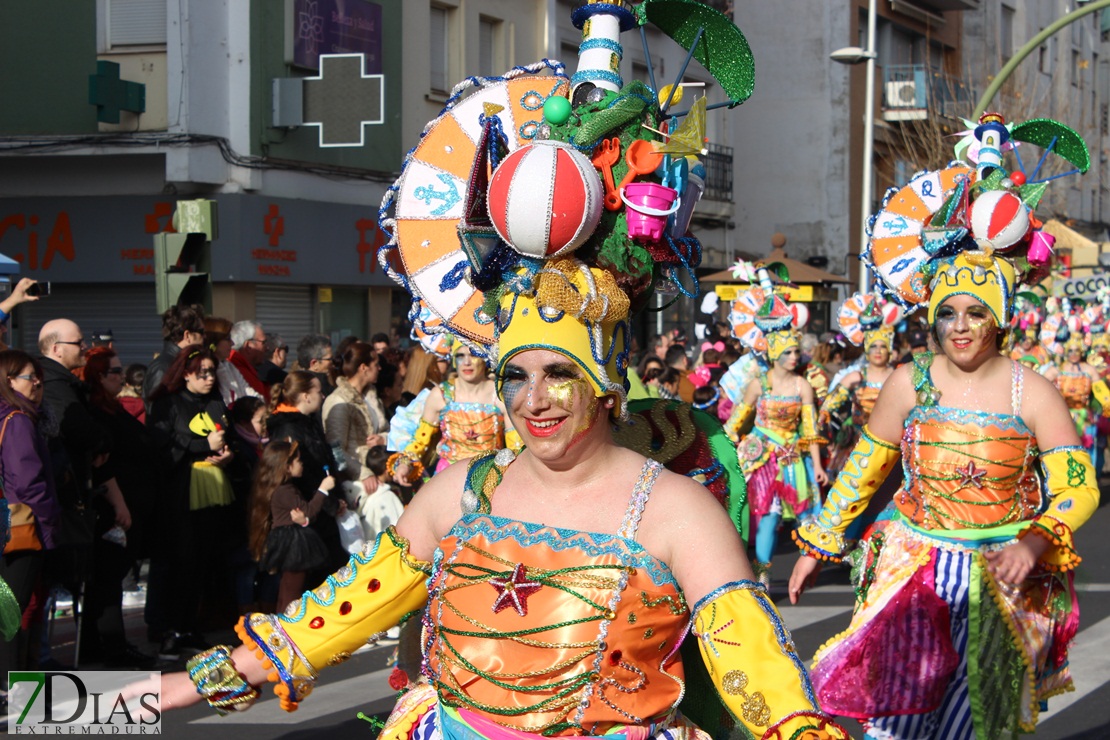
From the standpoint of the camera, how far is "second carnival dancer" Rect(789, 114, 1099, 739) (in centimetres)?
554

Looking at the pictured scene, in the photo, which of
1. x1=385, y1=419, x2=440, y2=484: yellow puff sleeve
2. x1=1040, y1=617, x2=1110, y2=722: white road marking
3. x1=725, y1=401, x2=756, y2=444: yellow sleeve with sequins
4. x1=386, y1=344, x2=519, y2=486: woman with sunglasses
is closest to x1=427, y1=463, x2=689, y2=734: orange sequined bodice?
x1=1040, y1=617, x2=1110, y2=722: white road marking

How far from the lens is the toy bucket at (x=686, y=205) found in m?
3.49

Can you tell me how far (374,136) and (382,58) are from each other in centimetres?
100

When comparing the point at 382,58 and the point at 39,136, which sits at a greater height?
the point at 382,58

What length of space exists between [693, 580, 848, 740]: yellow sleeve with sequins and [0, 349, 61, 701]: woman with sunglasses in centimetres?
481

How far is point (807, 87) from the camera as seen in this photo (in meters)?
31.8

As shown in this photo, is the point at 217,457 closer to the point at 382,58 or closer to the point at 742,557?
the point at 742,557

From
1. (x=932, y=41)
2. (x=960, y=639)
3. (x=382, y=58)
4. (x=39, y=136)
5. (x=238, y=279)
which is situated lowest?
(x=960, y=639)

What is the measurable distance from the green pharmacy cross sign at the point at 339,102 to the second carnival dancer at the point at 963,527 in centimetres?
1197

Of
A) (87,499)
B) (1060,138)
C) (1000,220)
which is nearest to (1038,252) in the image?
(1000,220)

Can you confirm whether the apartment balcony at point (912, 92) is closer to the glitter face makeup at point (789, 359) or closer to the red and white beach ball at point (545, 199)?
the glitter face makeup at point (789, 359)

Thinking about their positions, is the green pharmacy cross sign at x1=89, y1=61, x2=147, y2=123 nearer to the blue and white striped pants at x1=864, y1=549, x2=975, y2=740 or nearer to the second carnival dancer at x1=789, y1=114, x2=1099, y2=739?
the second carnival dancer at x1=789, y1=114, x2=1099, y2=739

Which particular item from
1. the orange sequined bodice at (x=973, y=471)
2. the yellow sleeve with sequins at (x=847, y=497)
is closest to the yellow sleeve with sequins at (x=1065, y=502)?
the orange sequined bodice at (x=973, y=471)

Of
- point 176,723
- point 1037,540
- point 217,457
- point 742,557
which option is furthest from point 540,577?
point 217,457
